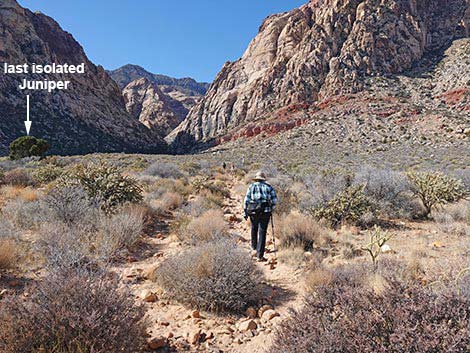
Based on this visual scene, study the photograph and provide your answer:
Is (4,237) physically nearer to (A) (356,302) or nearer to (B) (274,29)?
(A) (356,302)

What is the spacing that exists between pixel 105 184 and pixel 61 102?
186 feet

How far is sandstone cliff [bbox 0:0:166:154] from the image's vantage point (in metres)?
49.2

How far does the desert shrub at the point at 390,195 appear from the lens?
8.55m

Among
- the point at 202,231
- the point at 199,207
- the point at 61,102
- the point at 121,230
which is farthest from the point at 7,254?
the point at 61,102

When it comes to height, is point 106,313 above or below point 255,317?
above

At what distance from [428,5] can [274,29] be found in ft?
107

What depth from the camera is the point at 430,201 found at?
346 inches

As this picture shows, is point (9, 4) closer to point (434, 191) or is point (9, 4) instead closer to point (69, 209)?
point (69, 209)

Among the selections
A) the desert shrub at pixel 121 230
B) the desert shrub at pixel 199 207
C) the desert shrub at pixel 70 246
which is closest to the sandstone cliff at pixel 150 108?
the desert shrub at pixel 199 207

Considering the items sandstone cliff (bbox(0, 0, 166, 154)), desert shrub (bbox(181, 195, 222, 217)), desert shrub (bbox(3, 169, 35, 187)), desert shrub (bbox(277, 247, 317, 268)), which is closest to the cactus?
desert shrub (bbox(277, 247, 317, 268))

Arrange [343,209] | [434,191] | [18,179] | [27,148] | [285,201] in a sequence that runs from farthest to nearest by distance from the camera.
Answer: [27,148] → [18,179] → [285,201] → [434,191] → [343,209]

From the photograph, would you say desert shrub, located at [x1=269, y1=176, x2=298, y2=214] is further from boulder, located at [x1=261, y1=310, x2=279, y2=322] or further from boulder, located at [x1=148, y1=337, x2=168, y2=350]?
boulder, located at [x1=148, y1=337, x2=168, y2=350]

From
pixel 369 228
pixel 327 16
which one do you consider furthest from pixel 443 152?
pixel 327 16

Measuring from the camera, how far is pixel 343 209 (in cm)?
786
